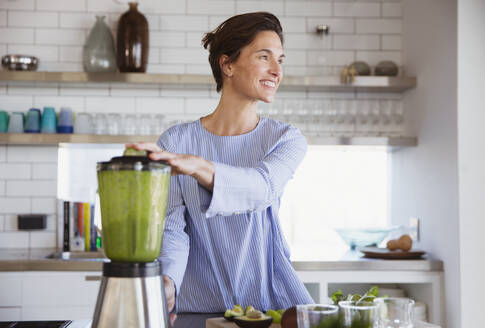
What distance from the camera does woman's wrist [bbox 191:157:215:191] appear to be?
1343mm

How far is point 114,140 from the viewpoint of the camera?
3801 mm

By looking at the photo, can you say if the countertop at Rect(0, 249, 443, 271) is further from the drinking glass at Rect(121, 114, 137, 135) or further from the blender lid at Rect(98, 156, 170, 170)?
the blender lid at Rect(98, 156, 170, 170)

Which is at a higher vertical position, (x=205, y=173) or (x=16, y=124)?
(x=16, y=124)

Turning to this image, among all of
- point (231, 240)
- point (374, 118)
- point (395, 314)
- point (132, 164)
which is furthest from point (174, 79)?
point (395, 314)

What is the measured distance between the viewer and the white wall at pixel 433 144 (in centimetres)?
340

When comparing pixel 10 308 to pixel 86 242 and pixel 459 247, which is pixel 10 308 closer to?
pixel 86 242

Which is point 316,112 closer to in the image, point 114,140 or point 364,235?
point 364,235

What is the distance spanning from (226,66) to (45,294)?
2.14 m

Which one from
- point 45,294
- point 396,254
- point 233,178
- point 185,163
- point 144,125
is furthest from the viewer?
point 144,125

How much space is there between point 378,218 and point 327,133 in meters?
0.72

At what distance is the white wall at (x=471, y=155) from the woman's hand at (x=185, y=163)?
7.48 feet

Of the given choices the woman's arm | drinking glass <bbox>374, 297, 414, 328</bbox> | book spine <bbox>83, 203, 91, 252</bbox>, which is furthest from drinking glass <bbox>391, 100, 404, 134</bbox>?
drinking glass <bbox>374, 297, 414, 328</bbox>

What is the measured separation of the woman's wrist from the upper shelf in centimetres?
259

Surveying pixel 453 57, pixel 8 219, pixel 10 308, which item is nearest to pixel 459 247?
pixel 453 57
